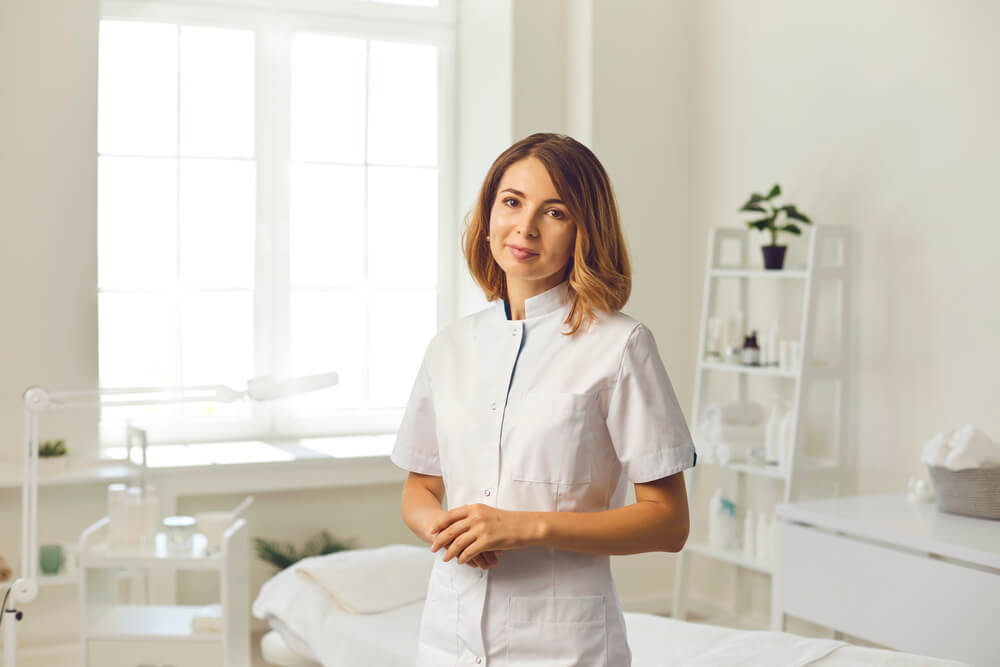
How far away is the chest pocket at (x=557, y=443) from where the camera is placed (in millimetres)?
1242

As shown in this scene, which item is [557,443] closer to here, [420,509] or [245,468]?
[420,509]

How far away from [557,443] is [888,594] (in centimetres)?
150

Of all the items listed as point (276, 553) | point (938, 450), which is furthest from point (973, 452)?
point (276, 553)

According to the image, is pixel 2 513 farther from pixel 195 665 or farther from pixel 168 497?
pixel 195 665

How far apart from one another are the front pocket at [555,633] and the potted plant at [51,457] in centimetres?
244

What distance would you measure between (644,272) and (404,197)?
1.04m

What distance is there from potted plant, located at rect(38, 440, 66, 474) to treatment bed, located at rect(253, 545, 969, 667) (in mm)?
898

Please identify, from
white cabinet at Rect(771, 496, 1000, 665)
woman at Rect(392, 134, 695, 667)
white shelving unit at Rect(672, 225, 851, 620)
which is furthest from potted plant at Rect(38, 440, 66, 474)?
woman at Rect(392, 134, 695, 667)

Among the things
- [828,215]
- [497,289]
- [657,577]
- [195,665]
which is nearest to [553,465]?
[497,289]

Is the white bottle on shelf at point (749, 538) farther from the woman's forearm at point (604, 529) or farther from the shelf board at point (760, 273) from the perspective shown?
the woman's forearm at point (604, 529)

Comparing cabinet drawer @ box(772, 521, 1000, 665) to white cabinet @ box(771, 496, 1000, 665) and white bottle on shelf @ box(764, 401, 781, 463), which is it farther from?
white bottle on shelf @ box(764, 401, 781, 463)

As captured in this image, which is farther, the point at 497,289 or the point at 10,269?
the point at 10,269

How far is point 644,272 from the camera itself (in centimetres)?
393

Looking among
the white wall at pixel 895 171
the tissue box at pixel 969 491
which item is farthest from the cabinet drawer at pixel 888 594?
the white wall at pixel 895 171
